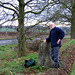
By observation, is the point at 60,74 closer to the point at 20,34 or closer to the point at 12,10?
the point at 20,34

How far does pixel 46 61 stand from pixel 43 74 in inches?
45.3

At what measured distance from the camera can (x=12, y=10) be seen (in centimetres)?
829

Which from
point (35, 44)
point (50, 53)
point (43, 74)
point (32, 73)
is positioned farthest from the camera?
point (35, 44)

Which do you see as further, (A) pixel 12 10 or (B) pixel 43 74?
(A) pixel 12 10

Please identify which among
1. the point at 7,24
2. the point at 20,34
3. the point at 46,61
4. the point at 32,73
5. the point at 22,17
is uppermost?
the point at 22,17

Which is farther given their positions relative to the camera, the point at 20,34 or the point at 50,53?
the point at 20,34

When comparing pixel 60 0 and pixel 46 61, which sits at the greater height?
pixel 60 0

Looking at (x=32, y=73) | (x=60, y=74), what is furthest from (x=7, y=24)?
(x=60, y=74)

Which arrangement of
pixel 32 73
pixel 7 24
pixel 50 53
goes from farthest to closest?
pixel 7 24 < pixel 50 53 < pixel 32 73

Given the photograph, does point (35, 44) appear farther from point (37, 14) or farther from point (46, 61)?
point (46, 61)

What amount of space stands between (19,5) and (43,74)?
20.8 feet

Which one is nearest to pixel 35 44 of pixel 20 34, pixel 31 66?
pixel 20 34

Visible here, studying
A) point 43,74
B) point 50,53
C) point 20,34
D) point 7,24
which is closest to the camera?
point 43,74

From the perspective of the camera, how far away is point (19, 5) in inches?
340
